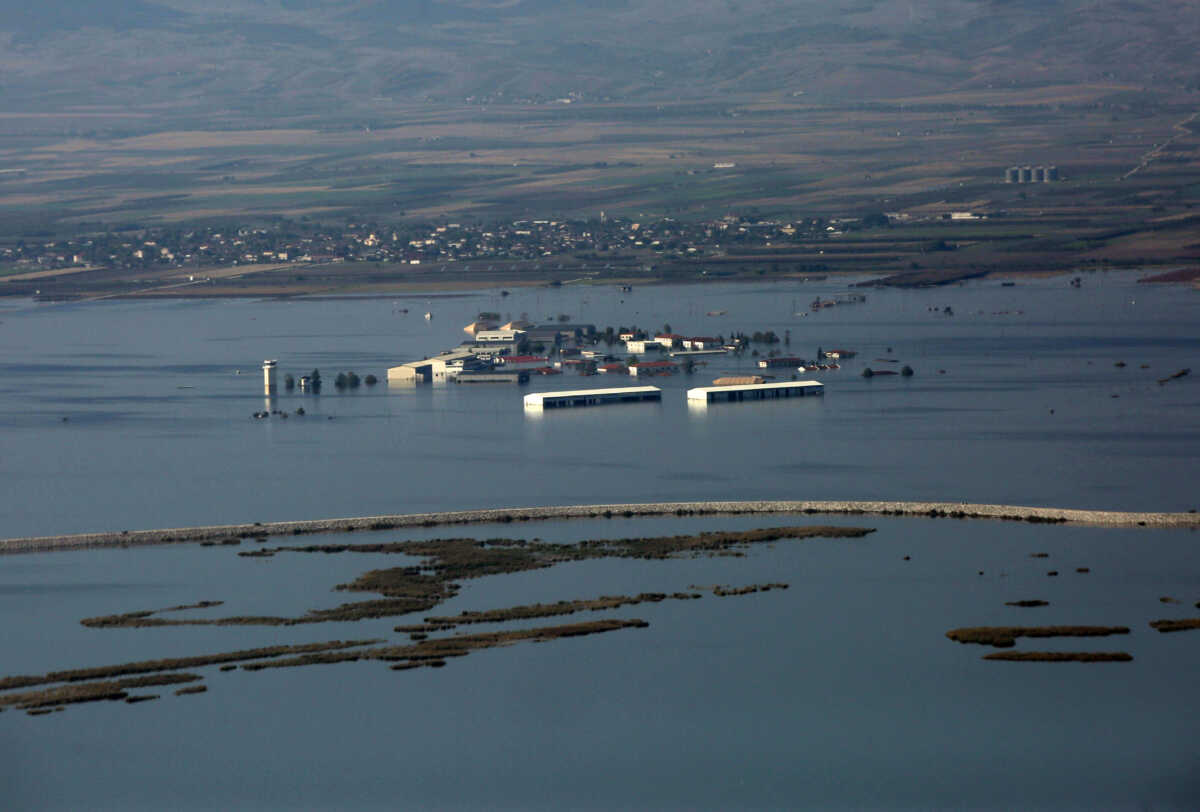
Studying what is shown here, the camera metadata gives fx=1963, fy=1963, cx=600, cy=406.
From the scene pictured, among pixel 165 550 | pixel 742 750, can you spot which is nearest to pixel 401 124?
pixel 165 550

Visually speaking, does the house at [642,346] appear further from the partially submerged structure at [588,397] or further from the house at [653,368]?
the partially submerged structure at [588,397]

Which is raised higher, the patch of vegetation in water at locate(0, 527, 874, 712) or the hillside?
the hillside

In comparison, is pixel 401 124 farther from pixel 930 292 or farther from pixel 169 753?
pixel 169 753

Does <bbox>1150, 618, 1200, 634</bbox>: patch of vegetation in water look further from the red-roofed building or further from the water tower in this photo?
the water tower

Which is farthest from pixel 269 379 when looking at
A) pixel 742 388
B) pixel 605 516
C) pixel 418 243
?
pixel 418 243

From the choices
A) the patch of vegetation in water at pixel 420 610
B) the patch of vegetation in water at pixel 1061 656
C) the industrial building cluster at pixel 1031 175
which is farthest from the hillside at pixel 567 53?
the patch of vegetation in water at pixel 1061 656

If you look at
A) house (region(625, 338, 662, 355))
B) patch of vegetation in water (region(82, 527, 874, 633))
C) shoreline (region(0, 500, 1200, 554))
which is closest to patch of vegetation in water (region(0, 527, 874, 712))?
patch of vegetation in water (region(82, 527, 874, 633))
